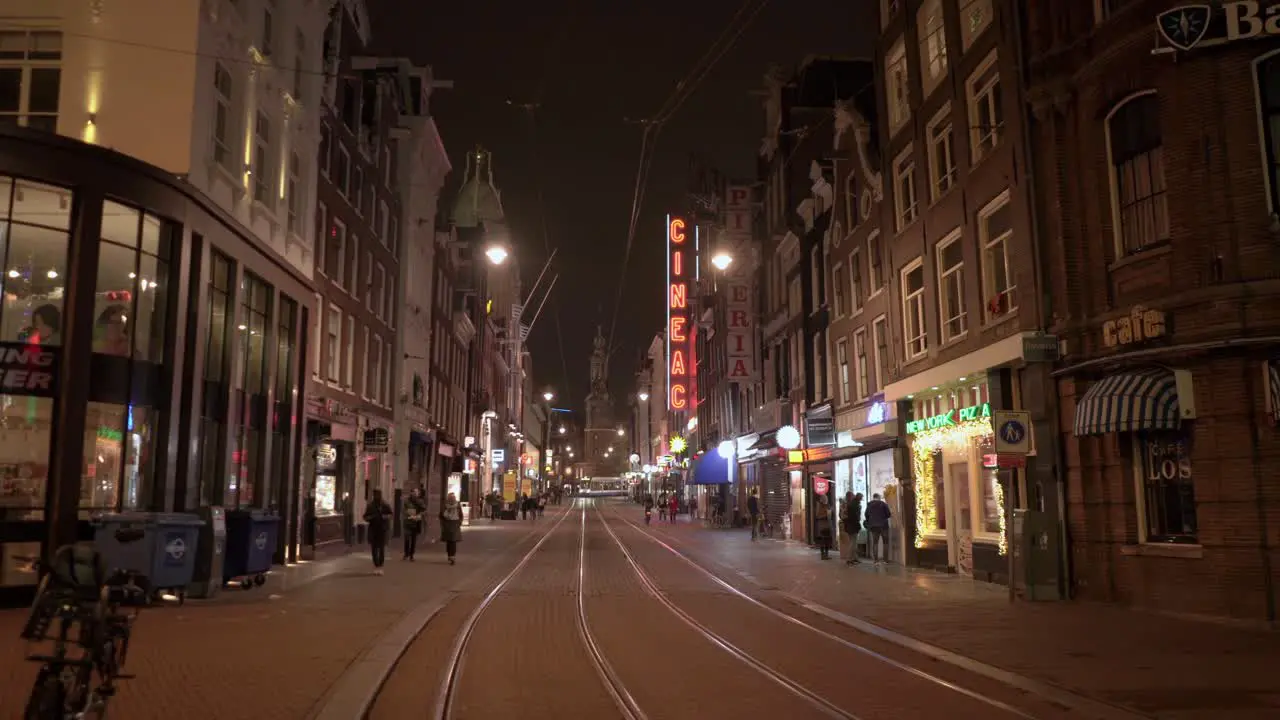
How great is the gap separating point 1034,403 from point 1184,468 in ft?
9.02

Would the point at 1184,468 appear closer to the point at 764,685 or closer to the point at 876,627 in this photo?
the point at 876,627

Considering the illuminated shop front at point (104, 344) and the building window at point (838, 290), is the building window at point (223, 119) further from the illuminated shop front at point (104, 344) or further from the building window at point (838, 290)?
the building window at point (838, 290)

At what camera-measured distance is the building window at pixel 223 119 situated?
714 inches

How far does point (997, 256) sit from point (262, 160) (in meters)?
15.5

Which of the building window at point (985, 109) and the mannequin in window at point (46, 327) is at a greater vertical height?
the building window at point (985, 109)

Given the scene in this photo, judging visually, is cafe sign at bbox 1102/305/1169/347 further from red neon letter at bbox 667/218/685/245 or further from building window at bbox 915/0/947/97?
red neon letter at bbox 667/218/685/245

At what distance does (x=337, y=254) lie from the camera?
27.2 meters

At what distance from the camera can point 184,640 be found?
10922 millimetres

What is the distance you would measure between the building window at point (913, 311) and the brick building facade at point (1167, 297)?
6359mm

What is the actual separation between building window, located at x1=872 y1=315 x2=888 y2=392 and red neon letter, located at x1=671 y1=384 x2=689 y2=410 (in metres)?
27.9

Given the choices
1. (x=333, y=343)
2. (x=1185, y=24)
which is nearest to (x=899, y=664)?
(x=1185, y=24)

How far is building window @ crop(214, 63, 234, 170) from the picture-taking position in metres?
18.1

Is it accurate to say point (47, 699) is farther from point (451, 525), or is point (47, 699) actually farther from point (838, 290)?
point (838, 290)

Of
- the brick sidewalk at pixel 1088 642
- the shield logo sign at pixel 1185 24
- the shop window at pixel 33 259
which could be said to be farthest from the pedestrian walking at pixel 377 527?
the shield logo sign at pixel 1185 24
